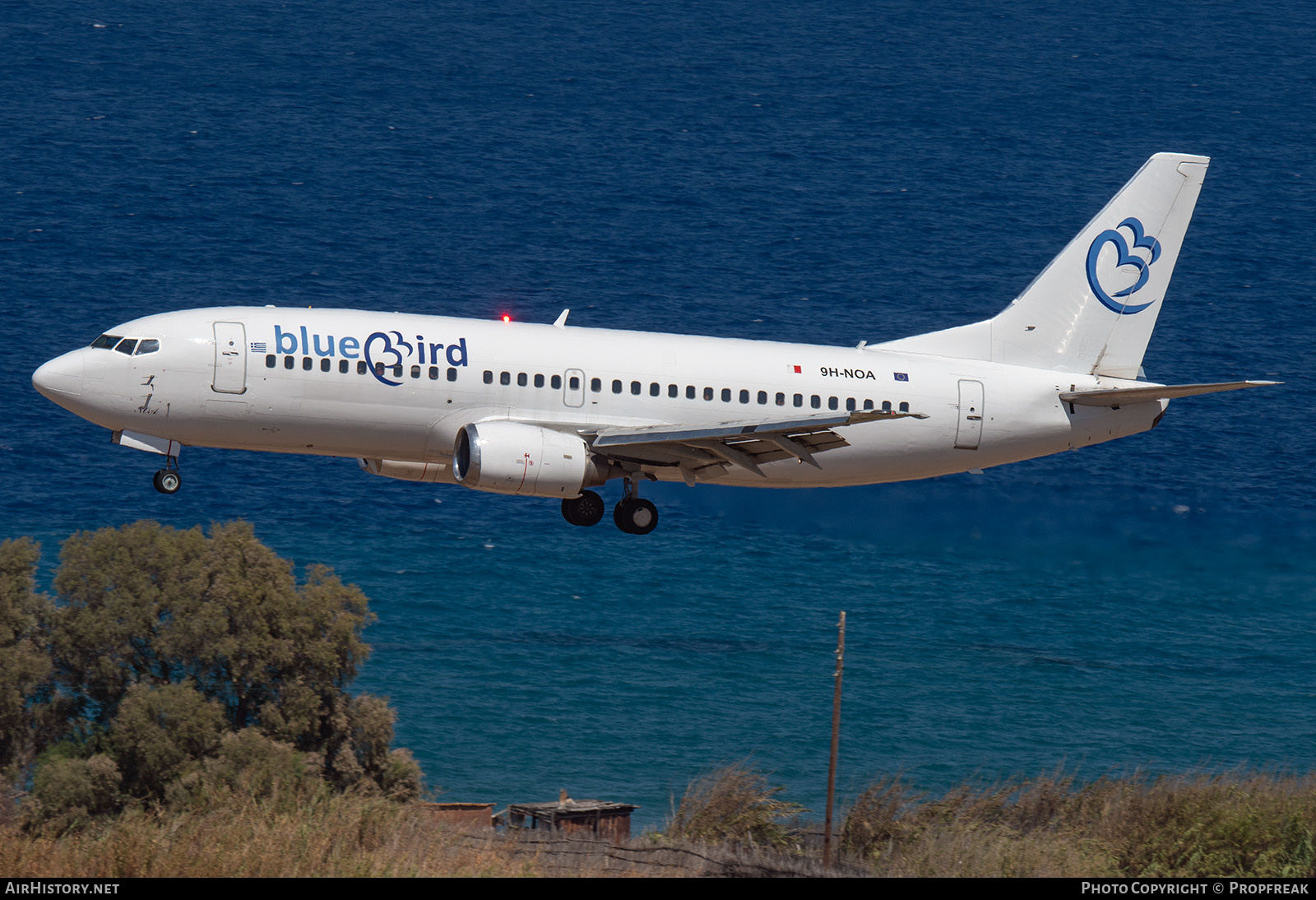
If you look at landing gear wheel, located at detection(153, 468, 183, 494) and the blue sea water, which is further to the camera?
the blue sea water

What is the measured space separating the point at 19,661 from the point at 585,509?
31422 millimetres

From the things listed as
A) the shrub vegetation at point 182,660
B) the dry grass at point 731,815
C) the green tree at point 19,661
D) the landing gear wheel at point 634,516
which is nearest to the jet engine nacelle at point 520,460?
the landing gear wheel at point 634,516

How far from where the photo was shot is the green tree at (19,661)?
63938mm

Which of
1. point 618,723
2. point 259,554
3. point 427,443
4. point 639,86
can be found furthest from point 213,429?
point 639,86

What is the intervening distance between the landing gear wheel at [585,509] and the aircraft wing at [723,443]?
5.17ft

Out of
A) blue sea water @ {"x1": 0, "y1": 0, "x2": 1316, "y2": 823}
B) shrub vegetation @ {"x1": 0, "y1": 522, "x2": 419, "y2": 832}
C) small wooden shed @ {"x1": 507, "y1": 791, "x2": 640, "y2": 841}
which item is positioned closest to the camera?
shrub vegetation @ {"x1": 0, "y1": 522, "x2": 419, "y2": 832}

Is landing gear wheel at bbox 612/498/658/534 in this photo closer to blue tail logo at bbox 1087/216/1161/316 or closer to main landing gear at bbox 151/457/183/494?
main landing gear at bbox 151/457/183/494

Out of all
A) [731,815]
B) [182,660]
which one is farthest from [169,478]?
[731,815]

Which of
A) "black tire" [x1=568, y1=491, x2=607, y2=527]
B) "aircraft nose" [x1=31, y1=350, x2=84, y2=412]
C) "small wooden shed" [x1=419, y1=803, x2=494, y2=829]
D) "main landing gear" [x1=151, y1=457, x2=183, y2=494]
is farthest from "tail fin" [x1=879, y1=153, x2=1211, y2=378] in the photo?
"small wooden shed" [x1=419, y1=803, x2=494, y2=829]

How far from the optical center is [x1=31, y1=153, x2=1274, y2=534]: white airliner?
132 ft

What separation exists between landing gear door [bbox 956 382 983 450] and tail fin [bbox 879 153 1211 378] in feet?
8.37

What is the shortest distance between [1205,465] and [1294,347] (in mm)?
19534

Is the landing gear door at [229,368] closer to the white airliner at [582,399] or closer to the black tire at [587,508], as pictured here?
the white airliner at [582,399]

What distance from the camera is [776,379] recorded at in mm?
44031
